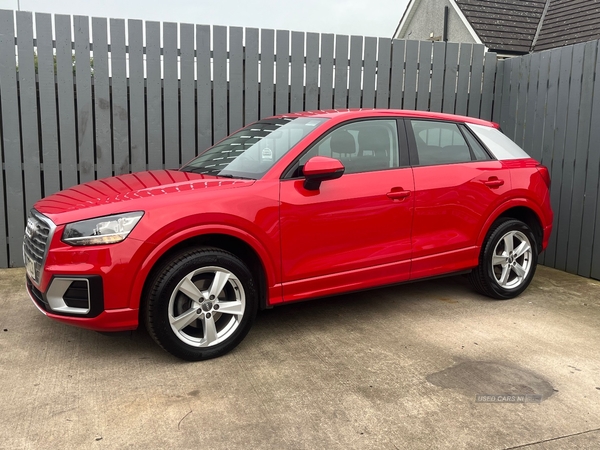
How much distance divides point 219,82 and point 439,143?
2881mm

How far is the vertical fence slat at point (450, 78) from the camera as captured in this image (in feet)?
23.4

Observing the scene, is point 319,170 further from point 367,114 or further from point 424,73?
point 424,73

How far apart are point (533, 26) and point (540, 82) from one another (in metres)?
9.73

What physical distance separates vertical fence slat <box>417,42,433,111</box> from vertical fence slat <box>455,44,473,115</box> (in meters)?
0.47

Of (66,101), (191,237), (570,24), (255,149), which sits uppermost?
(570,24)

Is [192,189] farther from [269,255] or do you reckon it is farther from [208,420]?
[208,420]

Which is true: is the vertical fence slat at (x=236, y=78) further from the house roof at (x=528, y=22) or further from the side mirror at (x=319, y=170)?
the house roof at (x=528, y=22)

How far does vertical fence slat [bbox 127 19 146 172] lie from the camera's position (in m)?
5.96

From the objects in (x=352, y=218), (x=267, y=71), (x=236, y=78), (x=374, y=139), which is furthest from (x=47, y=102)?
(x=352, y=218)

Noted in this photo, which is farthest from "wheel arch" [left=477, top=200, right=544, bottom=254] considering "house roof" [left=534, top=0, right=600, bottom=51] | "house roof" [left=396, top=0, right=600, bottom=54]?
"house roof" [left=396, top=0, right=600, bottom=54]

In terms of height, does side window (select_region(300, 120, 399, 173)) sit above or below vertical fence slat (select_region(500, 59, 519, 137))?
below

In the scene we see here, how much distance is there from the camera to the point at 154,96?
20.2 feet

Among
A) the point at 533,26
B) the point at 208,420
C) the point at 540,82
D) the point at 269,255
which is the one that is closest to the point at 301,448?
the point at 208,420

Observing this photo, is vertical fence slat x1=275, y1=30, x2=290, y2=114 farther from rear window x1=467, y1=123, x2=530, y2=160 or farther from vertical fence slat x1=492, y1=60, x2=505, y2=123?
vertical fence slat x1=492, y1=60, x2=505, y2=123
